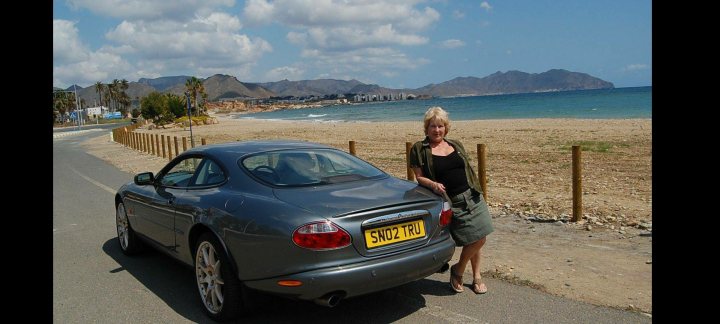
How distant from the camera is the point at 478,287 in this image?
4809 millimetres

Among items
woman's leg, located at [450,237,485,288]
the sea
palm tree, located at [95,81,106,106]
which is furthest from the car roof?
palm tree, located at [95,81,106,106]

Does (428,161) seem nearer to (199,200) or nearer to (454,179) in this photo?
(454,179)

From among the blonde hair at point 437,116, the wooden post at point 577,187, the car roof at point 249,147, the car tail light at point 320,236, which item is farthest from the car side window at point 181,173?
the wooden post at point 577,187

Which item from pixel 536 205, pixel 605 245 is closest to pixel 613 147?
A: pixel 536 205

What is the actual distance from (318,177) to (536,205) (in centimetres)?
503

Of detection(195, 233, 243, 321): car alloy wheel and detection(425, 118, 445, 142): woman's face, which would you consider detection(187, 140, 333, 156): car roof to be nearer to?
detection(195, 233, 243, 321): car alloy wheel

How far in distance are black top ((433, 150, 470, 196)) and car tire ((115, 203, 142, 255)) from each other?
3.63m

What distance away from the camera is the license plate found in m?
3.88

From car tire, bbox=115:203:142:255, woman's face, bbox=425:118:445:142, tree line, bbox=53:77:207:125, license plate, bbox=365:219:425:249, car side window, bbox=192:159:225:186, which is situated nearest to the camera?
license plate, bbox=365:219:425:249

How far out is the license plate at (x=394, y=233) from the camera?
3.88m

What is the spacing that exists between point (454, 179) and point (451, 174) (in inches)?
2.0

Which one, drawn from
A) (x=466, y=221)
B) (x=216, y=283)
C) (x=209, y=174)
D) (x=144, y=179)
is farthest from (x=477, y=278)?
(x=144, y=179)
